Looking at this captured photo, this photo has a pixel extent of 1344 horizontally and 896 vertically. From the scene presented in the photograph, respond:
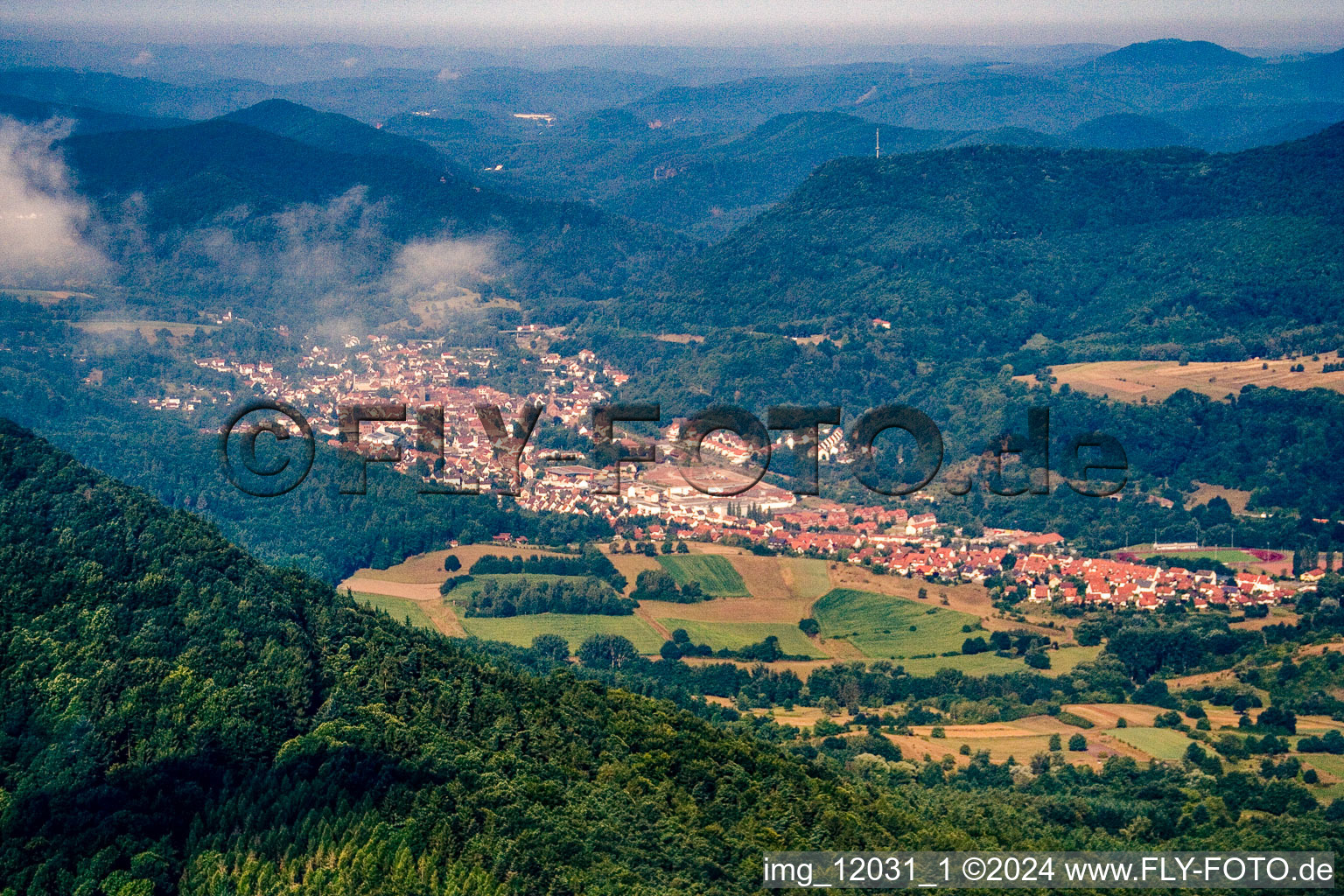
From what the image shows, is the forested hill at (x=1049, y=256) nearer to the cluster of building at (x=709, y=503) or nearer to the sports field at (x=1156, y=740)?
the cluster of building at (x=709, y=503)

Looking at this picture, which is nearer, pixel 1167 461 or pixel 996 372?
pixel 1167 461

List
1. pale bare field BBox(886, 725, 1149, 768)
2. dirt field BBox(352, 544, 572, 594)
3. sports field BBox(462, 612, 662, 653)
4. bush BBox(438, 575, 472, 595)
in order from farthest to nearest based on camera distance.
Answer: dirt field BBox(352, 544, 572, 594), bush BBox(438, 575, 472, 595), sports field BBox(462, 612, 662, 653), pale bare field BBox(886, 725, 1149, 768)

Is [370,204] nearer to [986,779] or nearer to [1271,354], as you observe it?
[1271,354]

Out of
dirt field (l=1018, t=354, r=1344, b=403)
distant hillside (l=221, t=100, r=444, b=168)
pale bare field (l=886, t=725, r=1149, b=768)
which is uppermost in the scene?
distant hillside (l=221, t=100, r=444, b=168)

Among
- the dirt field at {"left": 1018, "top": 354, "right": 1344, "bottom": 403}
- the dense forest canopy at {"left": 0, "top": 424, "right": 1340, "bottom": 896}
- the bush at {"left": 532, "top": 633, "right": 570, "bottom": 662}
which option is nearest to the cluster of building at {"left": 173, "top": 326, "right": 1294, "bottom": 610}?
the bush at {"left": 532, "top": 633, "right": 570, "bottom": 662}

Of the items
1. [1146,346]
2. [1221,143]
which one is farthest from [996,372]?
[1221,143]

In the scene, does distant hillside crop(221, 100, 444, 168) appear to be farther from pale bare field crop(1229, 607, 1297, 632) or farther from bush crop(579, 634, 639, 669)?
pale bare field crop(1229, 607, 1297, 632)

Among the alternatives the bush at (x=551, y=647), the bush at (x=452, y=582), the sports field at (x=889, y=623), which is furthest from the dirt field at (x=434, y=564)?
the sports field at (x=889, y=623)
